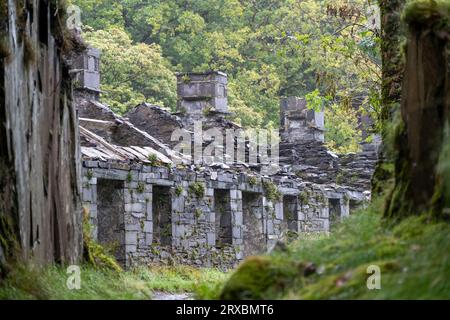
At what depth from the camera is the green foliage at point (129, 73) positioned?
54094 millimetres

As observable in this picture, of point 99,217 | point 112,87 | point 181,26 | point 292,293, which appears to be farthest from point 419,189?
point 181,26

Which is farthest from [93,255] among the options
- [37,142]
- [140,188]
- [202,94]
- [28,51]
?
[202,94]

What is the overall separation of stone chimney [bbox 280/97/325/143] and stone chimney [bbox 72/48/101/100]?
1003cm

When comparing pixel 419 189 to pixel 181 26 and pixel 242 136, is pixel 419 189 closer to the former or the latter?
pixel 242 136

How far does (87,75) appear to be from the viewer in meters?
33.8

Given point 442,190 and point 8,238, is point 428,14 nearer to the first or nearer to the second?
point 442,190

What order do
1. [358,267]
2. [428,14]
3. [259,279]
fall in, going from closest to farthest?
[358,267]
[259,279]
[428,14]

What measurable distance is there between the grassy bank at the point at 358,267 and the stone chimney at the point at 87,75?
21995mm

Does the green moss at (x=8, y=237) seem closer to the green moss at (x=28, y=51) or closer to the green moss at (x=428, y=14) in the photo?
the green moss at (x=28, y=51)

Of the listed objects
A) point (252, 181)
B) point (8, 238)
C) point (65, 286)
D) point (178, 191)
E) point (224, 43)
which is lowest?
point (65, 286)

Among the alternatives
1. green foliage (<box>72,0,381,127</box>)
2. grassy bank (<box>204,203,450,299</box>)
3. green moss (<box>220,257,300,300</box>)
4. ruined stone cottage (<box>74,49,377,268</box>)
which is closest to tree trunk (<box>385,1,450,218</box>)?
grassy bank (<box>204,203,450,299</box>)

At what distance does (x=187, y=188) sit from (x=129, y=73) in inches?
1123

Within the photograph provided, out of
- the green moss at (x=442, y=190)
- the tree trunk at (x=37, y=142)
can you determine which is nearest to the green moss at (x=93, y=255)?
the tree trunk at (x=37, y=142)

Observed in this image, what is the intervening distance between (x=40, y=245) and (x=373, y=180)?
3980mm
